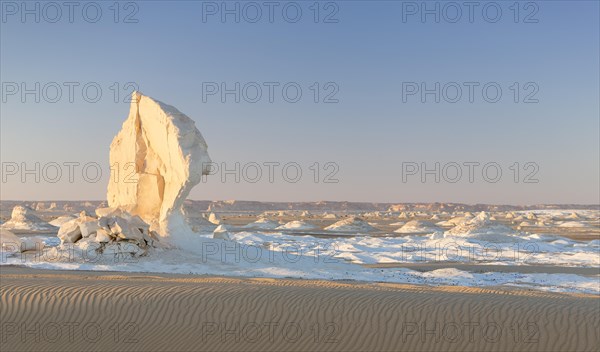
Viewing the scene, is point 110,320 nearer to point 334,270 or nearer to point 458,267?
point 334,270

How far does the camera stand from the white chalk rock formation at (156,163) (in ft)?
64.9

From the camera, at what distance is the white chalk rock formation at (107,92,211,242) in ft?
64.9

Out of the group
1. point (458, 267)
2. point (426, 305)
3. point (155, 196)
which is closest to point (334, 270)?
point (458, 267)

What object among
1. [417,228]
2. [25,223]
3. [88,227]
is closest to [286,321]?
[88,227]

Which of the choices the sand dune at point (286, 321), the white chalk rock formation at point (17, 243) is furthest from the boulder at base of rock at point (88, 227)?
the sand dune at point (286, 321)

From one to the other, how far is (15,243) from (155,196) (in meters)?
5.30

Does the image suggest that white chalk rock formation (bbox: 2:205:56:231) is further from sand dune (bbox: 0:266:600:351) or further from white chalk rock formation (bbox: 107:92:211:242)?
sand dune (bbox: 0:266:600:351)

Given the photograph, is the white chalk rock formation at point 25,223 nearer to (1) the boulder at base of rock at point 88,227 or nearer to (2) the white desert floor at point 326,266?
(2) the white desert floor at point 326,266

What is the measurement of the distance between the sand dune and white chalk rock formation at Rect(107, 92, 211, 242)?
1076 centimetres

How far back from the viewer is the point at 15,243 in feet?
70.3

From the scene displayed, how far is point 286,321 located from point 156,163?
1463 centimetres

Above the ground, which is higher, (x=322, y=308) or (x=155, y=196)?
(x=155, y=196)

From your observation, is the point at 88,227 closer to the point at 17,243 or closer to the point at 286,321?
the point at 17,243

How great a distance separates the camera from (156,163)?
21.5 metres
